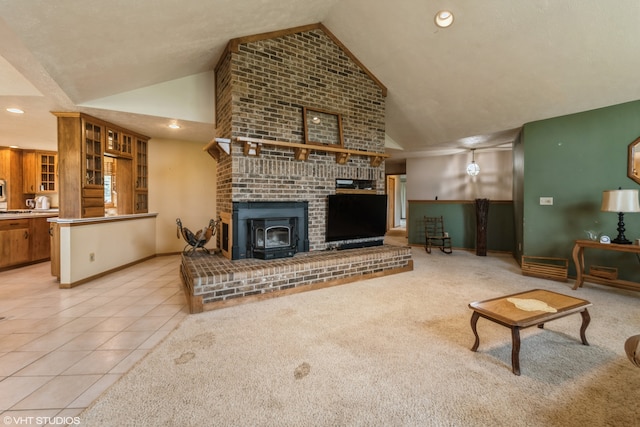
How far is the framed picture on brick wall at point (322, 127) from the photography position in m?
4.31

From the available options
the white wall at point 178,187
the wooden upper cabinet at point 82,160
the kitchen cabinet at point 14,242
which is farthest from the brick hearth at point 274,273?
the kitchen cabinet at point 14,242

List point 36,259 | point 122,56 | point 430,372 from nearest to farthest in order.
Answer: point 430,372 < point 122,56 < point 36,259

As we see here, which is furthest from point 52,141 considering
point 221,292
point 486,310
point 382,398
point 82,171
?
point 486,310

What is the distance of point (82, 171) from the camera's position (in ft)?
13.0

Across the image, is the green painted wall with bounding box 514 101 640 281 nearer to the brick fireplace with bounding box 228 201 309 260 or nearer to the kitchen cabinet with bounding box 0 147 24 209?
the brick fireplace with bounding box 228 201 309 260

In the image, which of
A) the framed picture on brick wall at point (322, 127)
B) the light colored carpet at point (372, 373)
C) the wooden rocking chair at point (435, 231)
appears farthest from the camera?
the wooden rocking chair at point (435, 231)

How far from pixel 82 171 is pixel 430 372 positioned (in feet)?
16.4

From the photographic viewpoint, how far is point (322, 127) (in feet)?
14.7

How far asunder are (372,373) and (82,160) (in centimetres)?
472

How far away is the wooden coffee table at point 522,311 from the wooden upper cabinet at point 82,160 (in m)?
5.13

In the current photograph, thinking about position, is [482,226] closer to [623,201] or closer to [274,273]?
[623,201]

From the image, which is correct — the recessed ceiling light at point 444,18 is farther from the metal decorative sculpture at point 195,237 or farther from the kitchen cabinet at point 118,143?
the kitchen cabinet at point 118,143

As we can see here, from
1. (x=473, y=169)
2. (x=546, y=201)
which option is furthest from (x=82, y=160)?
(x=473, y=169)

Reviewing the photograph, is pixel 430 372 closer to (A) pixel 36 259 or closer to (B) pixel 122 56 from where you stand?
(B) pixel 122 56
